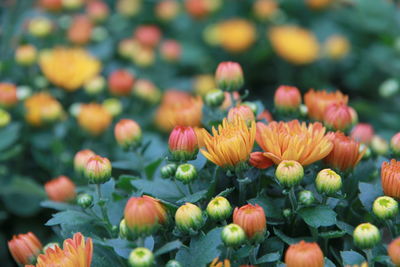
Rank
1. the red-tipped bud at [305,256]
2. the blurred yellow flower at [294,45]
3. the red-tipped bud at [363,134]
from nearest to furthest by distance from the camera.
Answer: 1. the red-tipped bud at [305,256]
2. the red-tipped bud at [363,134]
3. the blurred yellow flower at [294,45]

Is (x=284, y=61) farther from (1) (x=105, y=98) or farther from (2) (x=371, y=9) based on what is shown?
(1) (x=105, y=98)

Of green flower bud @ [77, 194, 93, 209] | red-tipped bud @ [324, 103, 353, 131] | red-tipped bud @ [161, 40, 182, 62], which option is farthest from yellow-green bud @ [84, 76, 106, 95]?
red-tipped bud @ [324, 103, 353, 131]

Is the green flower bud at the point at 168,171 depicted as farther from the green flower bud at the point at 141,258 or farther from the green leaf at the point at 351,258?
the green leaf at the point at 351,258

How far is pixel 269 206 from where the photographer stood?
3.60 ft

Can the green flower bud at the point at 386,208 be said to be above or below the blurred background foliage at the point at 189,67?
above

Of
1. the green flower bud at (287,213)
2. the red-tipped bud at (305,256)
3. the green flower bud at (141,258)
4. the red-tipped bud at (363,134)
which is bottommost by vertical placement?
the red-tipped bud at (363,134)

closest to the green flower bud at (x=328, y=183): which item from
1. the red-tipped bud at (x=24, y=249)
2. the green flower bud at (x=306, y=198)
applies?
the green flower bud at (x=306, y=198)

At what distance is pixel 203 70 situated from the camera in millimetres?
2660

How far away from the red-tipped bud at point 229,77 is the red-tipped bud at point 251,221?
0.43 metres

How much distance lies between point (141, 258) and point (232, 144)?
28 centimetres

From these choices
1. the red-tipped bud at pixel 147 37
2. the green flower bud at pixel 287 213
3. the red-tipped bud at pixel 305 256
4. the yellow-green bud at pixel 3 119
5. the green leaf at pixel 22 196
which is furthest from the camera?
the red-tipped bud at pixel 147 37

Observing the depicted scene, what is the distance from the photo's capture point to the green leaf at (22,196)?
5.65ft

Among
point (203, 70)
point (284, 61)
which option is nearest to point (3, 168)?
point (203, 70)

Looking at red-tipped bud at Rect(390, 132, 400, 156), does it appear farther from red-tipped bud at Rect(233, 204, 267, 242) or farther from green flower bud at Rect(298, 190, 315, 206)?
red-tipped bud at Rect(233, 204, 267, 242)
